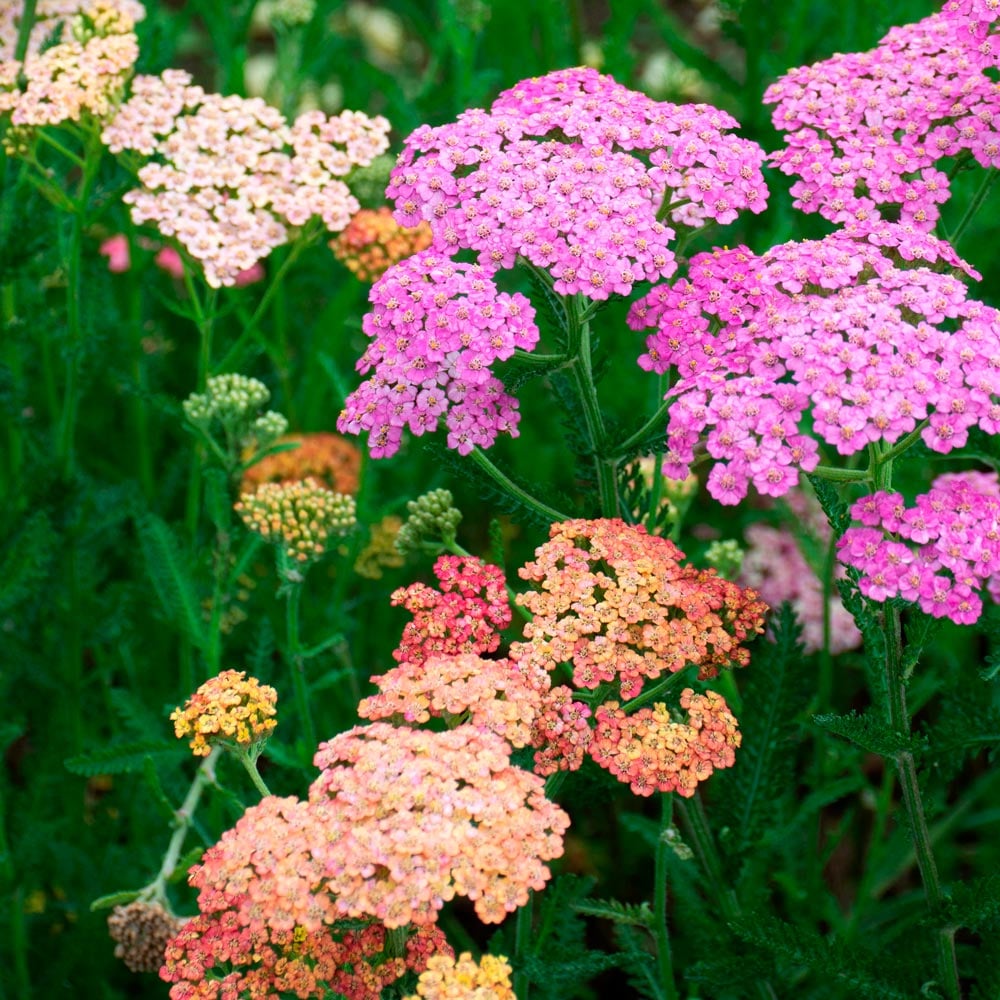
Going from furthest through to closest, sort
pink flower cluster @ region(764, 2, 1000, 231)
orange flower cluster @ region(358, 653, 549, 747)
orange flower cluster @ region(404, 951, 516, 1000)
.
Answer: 1. pink flower cluster @ region(764, 2, 1000, 231)
2. orange flower cluster @ region(358, 653, 549, 747)
3. orange flower cluster @ region(404, 951, 516, 1000)

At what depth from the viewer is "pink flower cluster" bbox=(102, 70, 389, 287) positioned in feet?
9.15

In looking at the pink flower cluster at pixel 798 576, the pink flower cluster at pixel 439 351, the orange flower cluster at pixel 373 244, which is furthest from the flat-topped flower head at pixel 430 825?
the pink flower cluster at pixel 798 576

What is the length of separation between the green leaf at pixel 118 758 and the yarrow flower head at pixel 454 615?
2.80ft

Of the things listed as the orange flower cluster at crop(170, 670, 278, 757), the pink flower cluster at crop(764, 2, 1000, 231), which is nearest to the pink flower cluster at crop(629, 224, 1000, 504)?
the pink flower cluster at crop(764, 2, 1000, 231)

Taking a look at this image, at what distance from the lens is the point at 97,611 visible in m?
3.39

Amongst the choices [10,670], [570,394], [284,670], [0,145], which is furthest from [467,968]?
[0,145]

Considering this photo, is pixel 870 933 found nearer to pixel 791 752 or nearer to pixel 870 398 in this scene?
pixel 791 752

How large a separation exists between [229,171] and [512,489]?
3.48 feet

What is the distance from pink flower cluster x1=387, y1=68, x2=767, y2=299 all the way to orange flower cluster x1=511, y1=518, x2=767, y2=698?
1.46 feet

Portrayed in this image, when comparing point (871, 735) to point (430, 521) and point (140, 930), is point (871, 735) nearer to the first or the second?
point (430, 521)

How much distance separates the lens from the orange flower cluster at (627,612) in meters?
2.07

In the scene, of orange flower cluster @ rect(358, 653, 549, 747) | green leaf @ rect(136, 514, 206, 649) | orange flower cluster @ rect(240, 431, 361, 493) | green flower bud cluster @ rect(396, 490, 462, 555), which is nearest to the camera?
orange flower cluster @ rect(358, 653, 549, 747)

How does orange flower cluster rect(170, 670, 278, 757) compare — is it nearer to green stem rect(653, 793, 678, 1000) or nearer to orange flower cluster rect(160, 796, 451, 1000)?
orange flower cluster rect(160, 796, 451, 1000)

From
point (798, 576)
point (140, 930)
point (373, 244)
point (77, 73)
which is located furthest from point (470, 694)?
point (798, 576)
